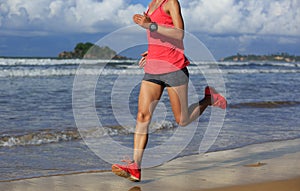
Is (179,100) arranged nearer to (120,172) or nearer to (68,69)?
(120,172)

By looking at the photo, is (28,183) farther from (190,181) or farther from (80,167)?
(190,181)

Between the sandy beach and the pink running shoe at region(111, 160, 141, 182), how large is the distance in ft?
0.27

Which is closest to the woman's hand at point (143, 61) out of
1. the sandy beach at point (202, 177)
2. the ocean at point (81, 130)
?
the sandy beach at point (202, 177)

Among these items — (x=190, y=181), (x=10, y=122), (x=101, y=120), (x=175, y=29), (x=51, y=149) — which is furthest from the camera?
(x=101, y=120)

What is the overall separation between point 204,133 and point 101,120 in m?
2.33

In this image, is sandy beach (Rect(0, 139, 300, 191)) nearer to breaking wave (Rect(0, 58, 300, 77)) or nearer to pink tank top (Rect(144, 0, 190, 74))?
pink tank top (Rect(144, 0, 190, 74))

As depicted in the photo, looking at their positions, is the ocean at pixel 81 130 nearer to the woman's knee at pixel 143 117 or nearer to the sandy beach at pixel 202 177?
the sandy beach at pixel 202 177

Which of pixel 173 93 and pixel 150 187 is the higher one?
pixel 173 93

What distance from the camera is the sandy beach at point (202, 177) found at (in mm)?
4438

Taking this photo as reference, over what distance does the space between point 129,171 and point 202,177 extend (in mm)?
820

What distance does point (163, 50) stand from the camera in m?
4.37

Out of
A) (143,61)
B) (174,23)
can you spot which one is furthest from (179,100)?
(174,23)

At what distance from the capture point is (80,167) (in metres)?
5.75

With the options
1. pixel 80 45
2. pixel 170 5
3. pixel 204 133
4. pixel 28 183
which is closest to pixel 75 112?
pixel 204 133
